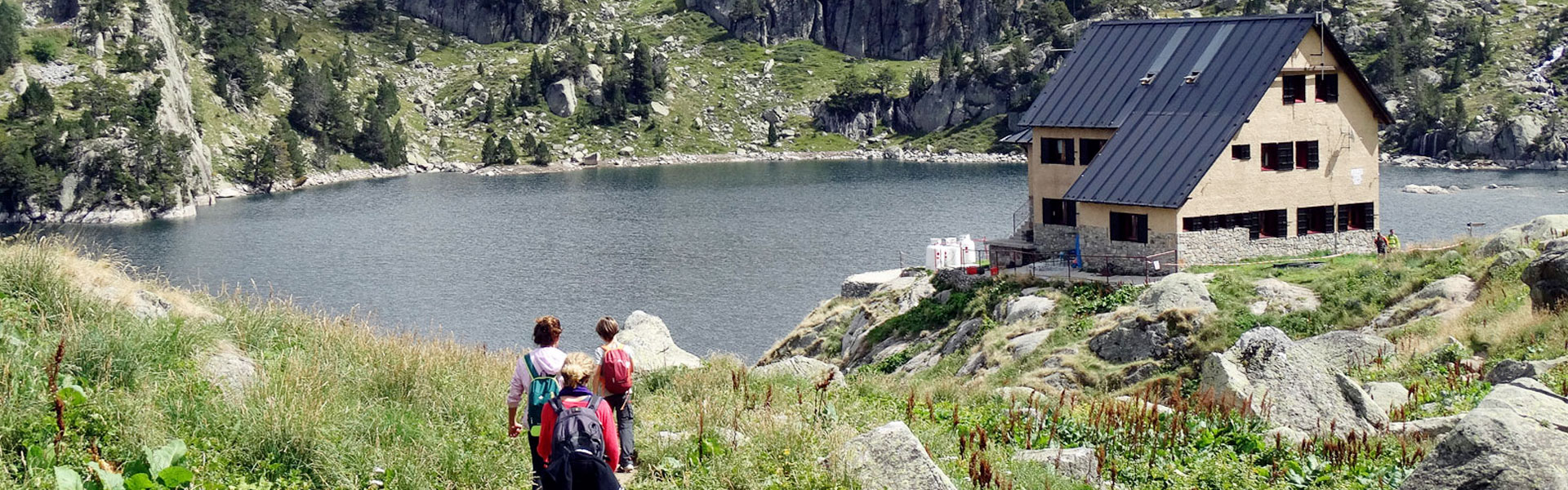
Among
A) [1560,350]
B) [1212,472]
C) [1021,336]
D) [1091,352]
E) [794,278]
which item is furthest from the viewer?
[794,278]

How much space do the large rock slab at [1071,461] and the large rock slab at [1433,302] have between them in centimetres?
1932

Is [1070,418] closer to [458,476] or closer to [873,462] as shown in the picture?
[873,462]

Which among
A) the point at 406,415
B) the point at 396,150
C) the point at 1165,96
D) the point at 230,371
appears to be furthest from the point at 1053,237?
the point at 396,150

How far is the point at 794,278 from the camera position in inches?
2901

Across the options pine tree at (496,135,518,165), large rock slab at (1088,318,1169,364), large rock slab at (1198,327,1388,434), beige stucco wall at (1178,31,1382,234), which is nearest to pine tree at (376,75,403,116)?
pine tree at (496,135,518,165)

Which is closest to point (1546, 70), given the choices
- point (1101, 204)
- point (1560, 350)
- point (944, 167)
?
point (944, 167)

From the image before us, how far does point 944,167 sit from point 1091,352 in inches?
5360

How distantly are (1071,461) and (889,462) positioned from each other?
268cm

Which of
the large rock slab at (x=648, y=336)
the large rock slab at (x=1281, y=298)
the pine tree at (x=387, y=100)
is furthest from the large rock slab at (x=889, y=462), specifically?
the pine tree at (x=387, y=100)

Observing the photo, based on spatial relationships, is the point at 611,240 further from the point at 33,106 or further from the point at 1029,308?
the point at 33,106

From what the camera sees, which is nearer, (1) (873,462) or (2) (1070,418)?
(1) (873,462)

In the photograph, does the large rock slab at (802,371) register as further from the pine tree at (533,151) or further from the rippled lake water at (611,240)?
the pine tree at (533,151)

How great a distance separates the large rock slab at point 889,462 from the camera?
13367 mm

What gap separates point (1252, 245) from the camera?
44406 mm
